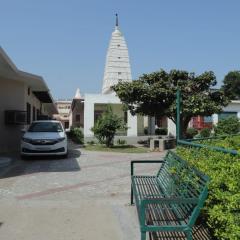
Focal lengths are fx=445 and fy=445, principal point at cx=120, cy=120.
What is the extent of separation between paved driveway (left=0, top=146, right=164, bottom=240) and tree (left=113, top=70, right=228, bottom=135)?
10689 mm

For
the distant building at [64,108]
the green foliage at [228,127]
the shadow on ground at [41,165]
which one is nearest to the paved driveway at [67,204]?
the shadow on ground at [41,165]

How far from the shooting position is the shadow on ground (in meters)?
12.8

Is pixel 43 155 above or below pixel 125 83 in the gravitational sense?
below

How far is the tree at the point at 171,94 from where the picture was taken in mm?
23766

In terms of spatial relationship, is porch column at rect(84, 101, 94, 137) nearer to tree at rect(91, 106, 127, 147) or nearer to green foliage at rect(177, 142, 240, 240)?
tree at rect(91, 106, 127, 147)

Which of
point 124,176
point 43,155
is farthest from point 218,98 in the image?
point 124,176

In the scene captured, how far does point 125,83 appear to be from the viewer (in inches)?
974

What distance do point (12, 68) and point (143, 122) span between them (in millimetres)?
23696

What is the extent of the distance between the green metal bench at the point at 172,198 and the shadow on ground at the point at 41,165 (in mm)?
5673

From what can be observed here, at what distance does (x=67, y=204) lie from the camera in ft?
26.0

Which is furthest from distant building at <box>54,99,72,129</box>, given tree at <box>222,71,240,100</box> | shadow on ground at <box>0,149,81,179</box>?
shadow on ground at <box>0,149,81,179</box>

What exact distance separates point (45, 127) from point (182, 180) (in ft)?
41.7

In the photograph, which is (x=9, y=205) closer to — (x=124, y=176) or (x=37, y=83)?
(x=124, y=176)

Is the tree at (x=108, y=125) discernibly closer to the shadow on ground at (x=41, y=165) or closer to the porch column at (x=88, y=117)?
the shadow on ground at (x=41, y=165)
